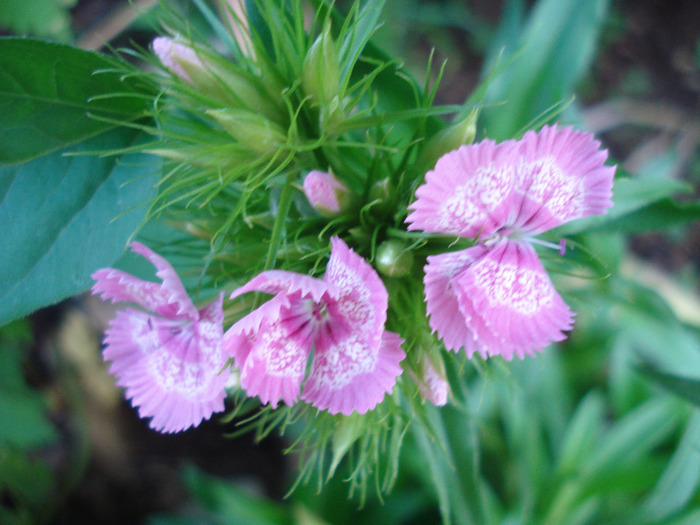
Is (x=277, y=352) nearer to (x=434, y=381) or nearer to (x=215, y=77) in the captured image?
(x=434, y=381)

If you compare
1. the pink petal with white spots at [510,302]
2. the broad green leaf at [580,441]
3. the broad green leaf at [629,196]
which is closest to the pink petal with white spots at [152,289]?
the pink petal with white spots at [510,302]

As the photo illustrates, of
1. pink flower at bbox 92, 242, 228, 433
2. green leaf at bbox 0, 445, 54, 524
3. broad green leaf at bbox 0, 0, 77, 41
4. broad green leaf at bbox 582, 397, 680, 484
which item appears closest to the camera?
pink flower at bbox 92, 242, 228, 433

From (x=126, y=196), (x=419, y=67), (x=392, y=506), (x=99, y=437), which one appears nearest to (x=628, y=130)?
(x=419, y=67)

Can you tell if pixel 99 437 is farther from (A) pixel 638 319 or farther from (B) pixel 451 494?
(A) pixel 638 319

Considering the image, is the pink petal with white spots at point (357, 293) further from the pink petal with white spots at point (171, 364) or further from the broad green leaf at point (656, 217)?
the broad green leaf at point (656, 217)

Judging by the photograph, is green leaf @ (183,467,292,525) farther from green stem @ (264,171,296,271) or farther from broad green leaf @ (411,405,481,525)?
green stem @ (264,171,296,271)

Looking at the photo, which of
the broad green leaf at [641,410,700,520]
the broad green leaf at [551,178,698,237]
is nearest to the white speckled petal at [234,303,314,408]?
the broad green leaf at [551,178,698,237]

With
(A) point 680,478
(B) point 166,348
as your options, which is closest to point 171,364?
(B) point 166,348
